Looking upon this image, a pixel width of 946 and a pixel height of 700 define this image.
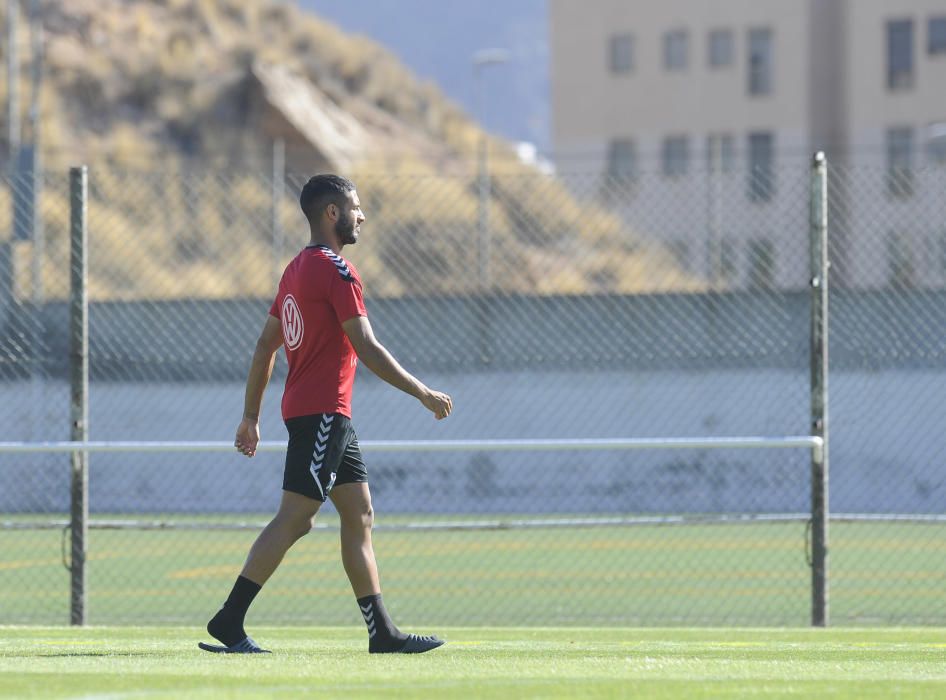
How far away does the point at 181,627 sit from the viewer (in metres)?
9.82

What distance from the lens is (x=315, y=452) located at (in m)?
7.19

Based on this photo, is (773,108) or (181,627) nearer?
(181,627)

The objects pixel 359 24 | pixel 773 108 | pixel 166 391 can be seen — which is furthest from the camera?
pixel 359 24

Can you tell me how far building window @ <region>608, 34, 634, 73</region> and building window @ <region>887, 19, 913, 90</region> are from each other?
772 centimetres

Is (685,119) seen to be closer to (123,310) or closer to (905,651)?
(123,310)

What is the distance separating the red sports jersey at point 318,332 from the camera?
723cm

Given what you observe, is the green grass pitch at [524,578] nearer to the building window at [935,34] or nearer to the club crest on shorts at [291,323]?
the club crest on shorts at [291,323]

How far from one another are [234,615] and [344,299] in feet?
4.43

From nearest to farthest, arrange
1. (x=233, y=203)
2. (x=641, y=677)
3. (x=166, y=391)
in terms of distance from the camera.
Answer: (x=641, y=677)
(x=166, y=391)
(x=233, y=203)

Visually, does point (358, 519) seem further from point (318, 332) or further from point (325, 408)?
point (318, 332)

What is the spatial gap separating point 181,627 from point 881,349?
9.94 m

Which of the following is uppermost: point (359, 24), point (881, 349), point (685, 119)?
point (359, 24)

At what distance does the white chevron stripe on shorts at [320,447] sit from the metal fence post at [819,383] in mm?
3564

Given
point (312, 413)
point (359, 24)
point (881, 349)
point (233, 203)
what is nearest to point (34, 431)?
point (881, 349)
